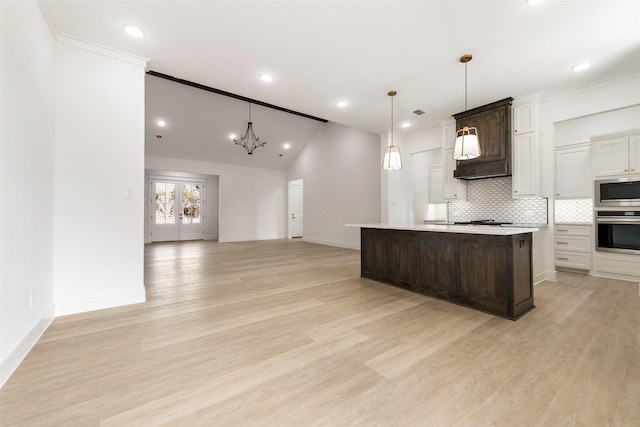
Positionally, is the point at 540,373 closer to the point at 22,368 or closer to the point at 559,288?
the point at 559,288

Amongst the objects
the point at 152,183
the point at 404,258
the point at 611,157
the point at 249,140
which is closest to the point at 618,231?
the point at 611,157

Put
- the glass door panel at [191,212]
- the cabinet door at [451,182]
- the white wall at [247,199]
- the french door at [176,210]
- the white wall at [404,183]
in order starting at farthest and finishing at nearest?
the glass door panel at [191,212] → the french door at [176,210] → the white wall at [247,199] → the white wall at [404,183] → the cabinet door at [451,182]

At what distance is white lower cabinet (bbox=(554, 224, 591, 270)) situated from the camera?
14.1ft

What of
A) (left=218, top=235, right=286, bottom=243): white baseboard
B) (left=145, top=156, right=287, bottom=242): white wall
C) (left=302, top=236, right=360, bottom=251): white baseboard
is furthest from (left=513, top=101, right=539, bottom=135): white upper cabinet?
(left=218, top=235, right=286, bottom=243): white baseboard

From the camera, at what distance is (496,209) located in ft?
16.1

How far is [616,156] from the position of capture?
3.96 m

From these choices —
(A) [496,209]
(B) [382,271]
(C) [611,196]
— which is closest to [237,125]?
(B) [382,271]

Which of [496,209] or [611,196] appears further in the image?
[496,209]

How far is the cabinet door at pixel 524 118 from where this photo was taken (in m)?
4.11

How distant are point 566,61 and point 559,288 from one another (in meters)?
2.93

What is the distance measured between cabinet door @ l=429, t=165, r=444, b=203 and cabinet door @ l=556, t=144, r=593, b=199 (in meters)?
2.03

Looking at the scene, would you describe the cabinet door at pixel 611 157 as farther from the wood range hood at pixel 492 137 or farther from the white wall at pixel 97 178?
the white wall at pixel 97 178

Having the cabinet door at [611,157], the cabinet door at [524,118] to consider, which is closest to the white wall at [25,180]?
the cabinet door at [524,118]

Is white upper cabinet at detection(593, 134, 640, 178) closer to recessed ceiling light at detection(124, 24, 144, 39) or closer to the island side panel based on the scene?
the island side panel
